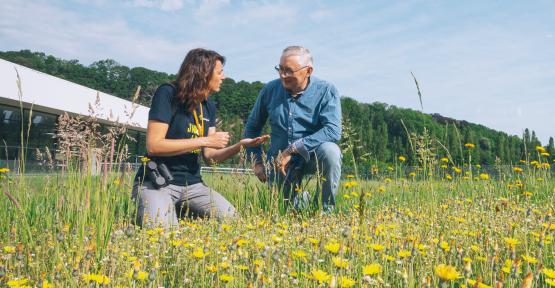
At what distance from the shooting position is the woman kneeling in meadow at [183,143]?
3770 mm

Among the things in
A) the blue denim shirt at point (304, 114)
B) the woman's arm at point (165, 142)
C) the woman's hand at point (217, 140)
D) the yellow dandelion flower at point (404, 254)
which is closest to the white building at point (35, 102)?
the blue denim shirt at point (304, 114)

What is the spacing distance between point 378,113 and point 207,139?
94.8 meters

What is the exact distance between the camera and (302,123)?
479 cm

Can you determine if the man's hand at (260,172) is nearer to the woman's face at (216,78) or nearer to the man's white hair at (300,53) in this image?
the woman's face at (216,78)

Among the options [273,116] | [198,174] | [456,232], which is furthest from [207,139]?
[456,232]

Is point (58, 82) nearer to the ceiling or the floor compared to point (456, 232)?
nearer to the ceiling

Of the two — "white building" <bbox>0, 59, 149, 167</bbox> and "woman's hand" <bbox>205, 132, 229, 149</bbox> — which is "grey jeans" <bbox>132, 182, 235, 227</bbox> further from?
"white building" <bbox>0, 59, 149, 167</bbox>

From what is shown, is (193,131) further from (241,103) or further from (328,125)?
(241,103)

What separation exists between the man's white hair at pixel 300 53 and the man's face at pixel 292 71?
0.03 meters

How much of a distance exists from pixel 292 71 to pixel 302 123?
0.59 metres

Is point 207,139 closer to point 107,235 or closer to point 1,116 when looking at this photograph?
point 107,235

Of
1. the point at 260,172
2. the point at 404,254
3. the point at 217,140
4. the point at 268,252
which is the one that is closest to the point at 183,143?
the point at 217,140

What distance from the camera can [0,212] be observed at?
11.1 feet

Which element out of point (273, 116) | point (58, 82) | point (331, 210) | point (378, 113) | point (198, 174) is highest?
point (378, 113)
